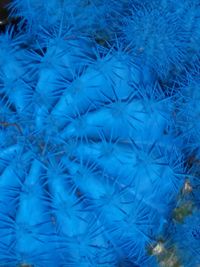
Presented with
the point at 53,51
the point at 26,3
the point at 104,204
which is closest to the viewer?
the point at 104,204

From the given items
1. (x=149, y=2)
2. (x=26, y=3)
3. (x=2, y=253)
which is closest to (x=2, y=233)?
(x=2, y=253)

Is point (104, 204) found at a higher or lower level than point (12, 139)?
lower

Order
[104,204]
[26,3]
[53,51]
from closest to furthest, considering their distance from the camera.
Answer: [104,204] < [53,51] < [26,3]

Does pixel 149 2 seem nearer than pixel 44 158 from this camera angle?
No

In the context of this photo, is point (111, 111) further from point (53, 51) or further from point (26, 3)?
point (26, 3)

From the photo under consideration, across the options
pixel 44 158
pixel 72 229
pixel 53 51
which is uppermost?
pixel 53 51

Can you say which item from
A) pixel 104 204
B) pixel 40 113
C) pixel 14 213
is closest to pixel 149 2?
pixel 40 113
